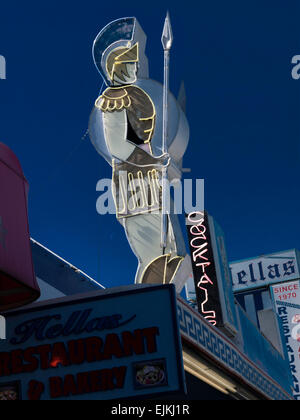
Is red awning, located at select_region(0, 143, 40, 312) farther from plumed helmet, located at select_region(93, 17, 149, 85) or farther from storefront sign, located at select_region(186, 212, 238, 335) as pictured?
plumed helmet, located at select_region(93, 17, 149, 85)

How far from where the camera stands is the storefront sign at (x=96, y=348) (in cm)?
951

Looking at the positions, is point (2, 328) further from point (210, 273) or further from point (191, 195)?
point (191, 195)

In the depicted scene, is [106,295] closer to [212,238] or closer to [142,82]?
A: [212,238]

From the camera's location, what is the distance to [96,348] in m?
9.84

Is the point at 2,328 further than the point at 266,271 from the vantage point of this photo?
No

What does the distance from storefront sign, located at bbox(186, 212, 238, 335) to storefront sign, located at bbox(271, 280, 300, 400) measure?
11.6 metres

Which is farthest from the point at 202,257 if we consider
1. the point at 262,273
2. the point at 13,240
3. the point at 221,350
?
the point at 262,273

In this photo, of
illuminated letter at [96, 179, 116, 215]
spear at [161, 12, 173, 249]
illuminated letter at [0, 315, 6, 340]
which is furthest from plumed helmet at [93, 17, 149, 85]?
illuminated letter at [0, 315, 6, 340]

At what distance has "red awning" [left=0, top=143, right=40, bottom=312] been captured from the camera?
29.9 feet

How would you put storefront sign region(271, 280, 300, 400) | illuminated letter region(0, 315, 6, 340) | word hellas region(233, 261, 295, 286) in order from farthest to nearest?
word hellas region(233, 261, 295, 286)
storefront sign region(271, 280, 300, 400)
illuminated letter region(0, 315, 6, 340)

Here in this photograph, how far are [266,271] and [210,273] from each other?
20.6 m

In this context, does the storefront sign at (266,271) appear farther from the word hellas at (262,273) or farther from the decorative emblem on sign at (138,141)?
the decorative emblem on sign at (138,141)

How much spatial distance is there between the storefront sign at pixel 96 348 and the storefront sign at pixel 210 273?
957 centimetres

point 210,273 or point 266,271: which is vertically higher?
point 266,271
